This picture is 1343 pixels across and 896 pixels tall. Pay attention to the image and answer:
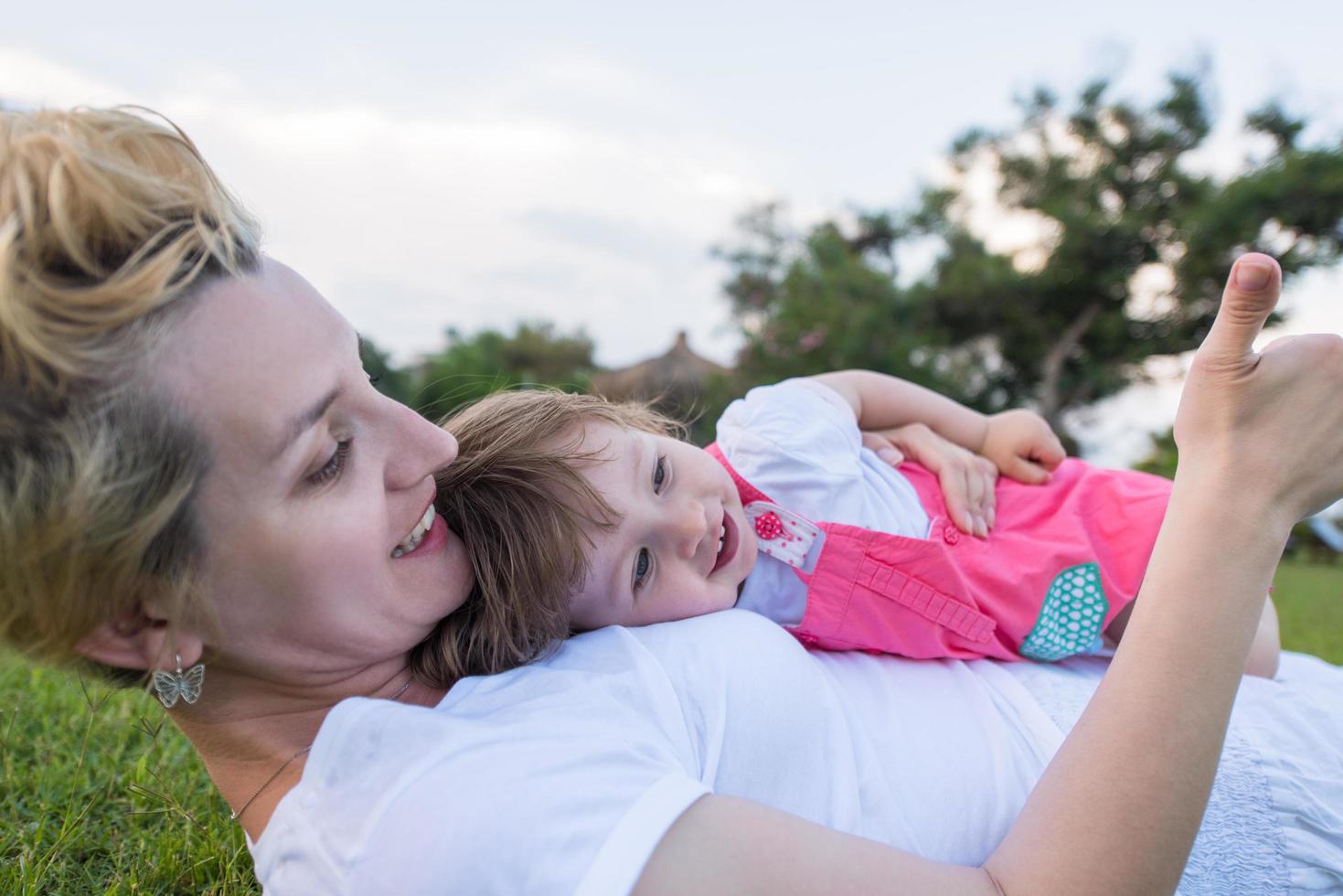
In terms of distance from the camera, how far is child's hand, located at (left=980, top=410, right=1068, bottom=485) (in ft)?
9.11

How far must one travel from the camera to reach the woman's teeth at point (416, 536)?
61.8 inches

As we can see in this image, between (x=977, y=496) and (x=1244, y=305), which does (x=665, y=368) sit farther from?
(x=1244, y=305)

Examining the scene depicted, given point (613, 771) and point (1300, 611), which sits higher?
point (613, 771)

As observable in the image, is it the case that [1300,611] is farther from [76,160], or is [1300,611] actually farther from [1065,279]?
[1065,279]

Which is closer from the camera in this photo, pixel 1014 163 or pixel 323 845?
pixel 323 845

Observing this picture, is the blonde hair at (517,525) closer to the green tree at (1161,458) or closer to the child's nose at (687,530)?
the child's nose at (687,530)

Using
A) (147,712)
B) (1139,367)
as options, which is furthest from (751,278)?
(147,712)

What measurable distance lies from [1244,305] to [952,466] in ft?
4.31

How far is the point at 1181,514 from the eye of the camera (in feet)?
4.67

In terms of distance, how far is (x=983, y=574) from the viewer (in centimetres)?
227

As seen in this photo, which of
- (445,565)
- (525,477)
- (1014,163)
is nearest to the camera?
(445,565)

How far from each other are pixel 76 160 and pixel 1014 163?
25.7 meters

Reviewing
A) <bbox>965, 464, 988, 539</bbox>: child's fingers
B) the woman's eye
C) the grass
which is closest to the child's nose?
the woman's eye

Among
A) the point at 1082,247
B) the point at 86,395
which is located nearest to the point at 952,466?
the point at 86,395
